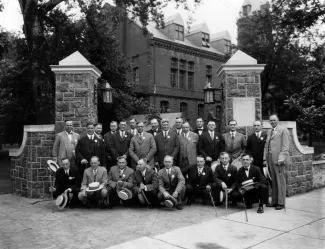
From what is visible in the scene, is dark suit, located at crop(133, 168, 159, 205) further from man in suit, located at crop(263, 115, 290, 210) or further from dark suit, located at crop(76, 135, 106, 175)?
man in suit, located at crop(263, 115, 290, 210)

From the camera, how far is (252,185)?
19.8 ft

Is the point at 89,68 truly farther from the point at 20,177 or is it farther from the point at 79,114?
the point at 20,177

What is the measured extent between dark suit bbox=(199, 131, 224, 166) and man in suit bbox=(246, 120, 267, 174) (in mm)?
623

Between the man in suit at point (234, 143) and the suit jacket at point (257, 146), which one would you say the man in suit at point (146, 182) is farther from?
the suit jacket at point (257, 146)

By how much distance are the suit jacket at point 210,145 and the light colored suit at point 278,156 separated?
101 cm

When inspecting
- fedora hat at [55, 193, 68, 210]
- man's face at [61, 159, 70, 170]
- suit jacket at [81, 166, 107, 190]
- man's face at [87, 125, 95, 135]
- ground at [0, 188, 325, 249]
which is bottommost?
ground at [0, 188, 325, 249]

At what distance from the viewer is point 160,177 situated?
6418mm

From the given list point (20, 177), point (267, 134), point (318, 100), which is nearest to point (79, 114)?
point (20, 177)

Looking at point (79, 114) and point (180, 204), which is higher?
point (79, 114)

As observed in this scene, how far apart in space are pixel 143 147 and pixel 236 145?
1996 mm

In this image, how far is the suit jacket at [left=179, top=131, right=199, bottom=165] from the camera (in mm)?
7062

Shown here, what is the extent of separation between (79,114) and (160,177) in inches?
99.9

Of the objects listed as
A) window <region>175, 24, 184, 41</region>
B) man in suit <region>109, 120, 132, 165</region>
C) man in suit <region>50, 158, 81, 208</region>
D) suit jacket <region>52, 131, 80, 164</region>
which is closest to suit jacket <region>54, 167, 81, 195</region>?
man in suit <region>50, 158, 81, 208</region>

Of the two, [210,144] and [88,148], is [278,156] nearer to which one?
[210,144]
